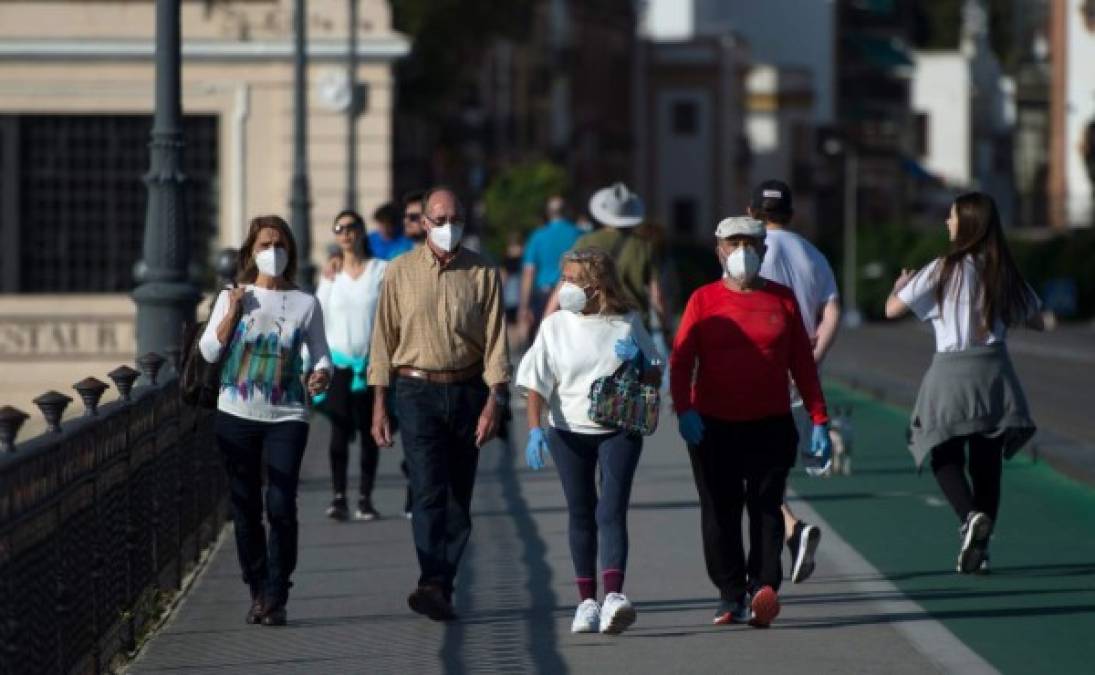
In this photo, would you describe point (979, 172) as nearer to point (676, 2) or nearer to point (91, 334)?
point (676, 2)

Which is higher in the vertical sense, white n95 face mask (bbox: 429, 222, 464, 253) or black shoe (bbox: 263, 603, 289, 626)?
white n95 face mask (bbox: 429, 222, 464, 253)

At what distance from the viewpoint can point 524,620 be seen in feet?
38.8

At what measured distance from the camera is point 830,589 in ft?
42.2

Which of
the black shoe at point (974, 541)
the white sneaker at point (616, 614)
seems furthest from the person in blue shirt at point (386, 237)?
the white sneaker at point (616, 614)

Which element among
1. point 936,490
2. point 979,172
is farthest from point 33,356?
point 979,172

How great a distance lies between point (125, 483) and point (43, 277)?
97.0 feet

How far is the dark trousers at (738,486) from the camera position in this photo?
1158 centimetres

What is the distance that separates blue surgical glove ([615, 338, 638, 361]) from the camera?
11469 millimetres

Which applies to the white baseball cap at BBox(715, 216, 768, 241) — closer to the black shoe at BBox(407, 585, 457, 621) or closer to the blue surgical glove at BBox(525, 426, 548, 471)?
the blue surgical glove at BBox(525, 426, 548, 471)

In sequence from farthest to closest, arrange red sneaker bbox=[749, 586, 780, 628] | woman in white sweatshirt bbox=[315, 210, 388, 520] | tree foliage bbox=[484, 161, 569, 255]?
Answer: 1. tree foliage bbox=[484, 161, 569, 255]
2. woman in white sweatshirt bbox=[315, 210, 388, 520]
3. red sneaker bbox=[749, 586, 780, 628]

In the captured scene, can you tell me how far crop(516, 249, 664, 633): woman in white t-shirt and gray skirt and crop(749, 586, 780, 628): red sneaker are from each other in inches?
20.4

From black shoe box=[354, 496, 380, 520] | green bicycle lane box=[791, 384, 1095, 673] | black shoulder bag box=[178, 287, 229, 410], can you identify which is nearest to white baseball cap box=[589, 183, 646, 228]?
green bicycle lane box=[791, 384, 1095, 673]

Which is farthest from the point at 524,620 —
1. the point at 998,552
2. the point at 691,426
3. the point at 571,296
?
the point at 998,552

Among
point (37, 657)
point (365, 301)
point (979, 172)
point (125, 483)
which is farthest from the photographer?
point (979, 172)
